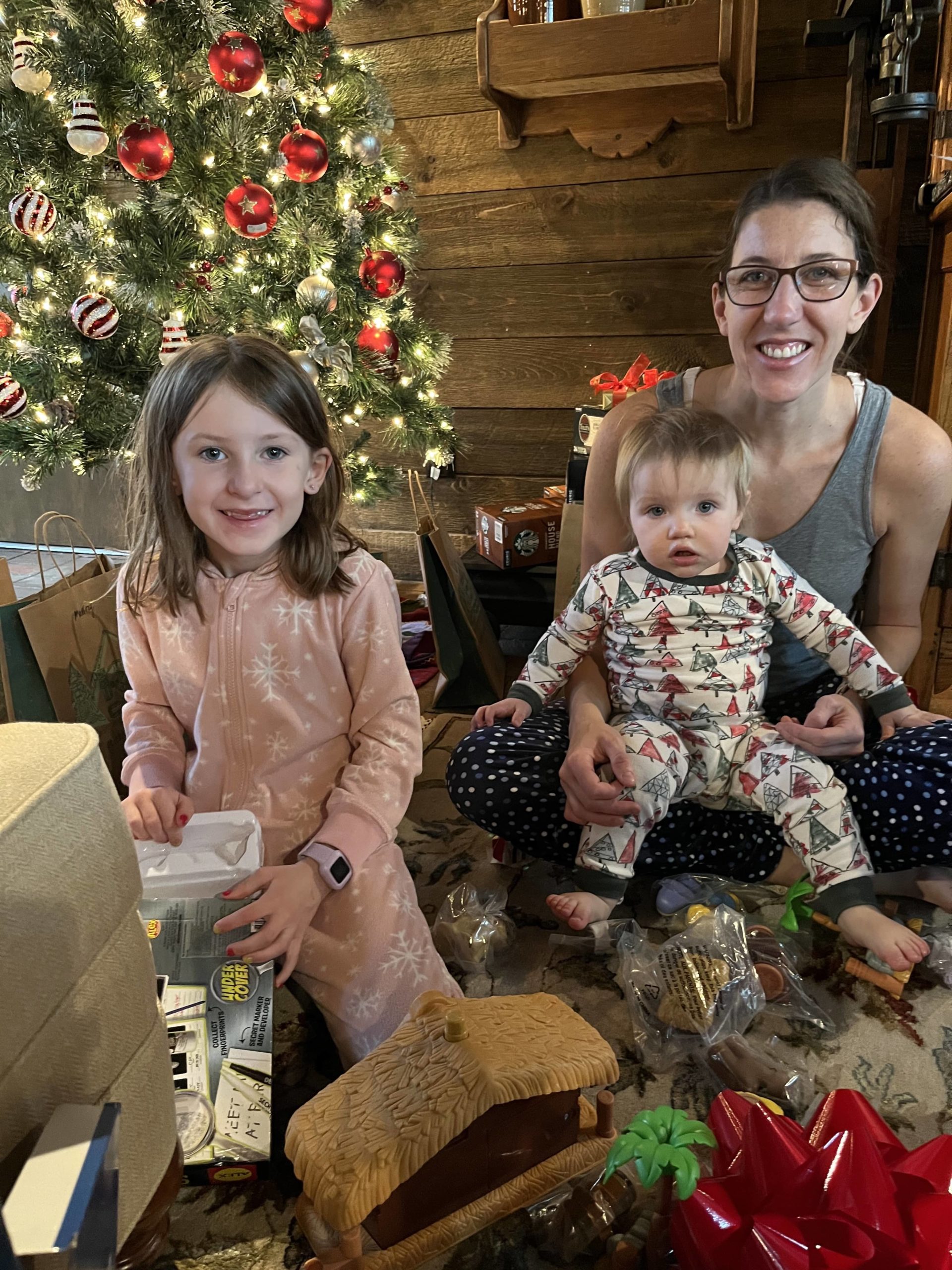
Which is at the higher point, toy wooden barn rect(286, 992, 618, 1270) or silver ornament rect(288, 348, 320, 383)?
silver ornament rect(288, 348, 320, 383)

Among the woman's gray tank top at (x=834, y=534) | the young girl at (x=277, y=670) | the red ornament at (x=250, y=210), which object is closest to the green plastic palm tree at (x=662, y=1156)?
the young girl at (x=277, y=670)

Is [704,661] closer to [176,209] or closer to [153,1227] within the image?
[153,1227]

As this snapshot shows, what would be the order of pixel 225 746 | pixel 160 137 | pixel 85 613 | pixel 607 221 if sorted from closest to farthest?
pixel 225 746 → pixel 85 613 → pixel 160 137 → pixel 607 221

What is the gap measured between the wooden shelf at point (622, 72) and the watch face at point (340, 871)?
182 cm

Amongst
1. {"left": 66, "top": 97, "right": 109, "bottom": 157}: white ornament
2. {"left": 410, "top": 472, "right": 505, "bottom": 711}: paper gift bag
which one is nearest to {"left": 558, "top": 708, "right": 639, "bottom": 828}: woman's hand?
{"left": 410, "top": 472, "right": 505, "bottom": 711}: paper gift bag

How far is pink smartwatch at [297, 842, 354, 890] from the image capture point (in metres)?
1.05

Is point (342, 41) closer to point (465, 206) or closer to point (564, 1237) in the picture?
point (465, 206)

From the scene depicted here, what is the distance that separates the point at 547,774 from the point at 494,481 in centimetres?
155

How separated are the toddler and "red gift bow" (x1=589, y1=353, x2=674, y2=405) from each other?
73cm

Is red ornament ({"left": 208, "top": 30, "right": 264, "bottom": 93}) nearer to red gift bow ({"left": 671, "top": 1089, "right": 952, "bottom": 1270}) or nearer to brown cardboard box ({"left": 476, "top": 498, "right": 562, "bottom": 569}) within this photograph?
brown cardboard box ({"left": 476, "top": 498, "right": 562, "bottom": 569})

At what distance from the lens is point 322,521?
121cm

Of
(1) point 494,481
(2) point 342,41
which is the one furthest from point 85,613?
(2) point 342,41

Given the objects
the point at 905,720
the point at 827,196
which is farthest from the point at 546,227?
the point at 905,720

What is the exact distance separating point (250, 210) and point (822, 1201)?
6.09 ft
